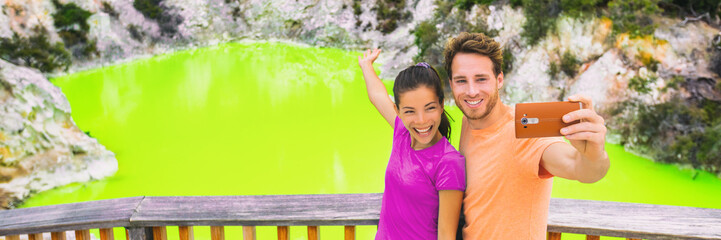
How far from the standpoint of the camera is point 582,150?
845 millimetres

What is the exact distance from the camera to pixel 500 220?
3.35 ft

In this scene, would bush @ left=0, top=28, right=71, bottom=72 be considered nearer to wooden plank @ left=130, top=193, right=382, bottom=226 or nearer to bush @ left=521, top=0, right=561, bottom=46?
bush @ left=521, top=0, right=561, bottom=46

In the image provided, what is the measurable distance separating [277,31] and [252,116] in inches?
217

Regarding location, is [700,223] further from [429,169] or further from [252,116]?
[252,116]

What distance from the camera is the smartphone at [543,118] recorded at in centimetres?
84

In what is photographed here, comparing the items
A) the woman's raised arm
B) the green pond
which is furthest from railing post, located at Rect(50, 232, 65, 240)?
the green pond

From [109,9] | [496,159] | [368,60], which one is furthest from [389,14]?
[496,159]

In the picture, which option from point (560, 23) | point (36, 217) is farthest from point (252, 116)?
point (36, 217)

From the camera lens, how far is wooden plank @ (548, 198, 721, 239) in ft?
3.67

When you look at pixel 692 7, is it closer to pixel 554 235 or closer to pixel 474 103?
pixel 554 235

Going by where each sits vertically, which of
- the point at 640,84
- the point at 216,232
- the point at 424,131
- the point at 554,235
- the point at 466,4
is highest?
the point at 466,4

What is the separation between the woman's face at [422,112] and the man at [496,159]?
5cm

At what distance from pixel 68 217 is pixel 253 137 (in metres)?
6.48

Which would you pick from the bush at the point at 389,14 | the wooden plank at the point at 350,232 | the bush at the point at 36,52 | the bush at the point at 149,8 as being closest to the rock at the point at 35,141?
the bush at the point at 36,52
